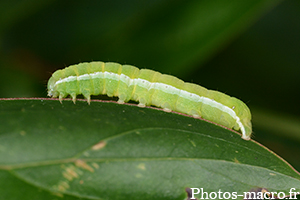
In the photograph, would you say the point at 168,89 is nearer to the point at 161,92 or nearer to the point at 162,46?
the point at 161,92

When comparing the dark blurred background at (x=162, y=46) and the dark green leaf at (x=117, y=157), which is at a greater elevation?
the dark blurred background at (x=162, y=46)

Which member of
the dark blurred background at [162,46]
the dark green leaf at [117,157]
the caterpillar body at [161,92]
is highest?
the dark blurred background at [162,46]

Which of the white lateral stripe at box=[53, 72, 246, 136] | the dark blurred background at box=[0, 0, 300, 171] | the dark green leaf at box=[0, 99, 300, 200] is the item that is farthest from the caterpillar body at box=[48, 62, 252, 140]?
the dark green leaf at box=[0, 99, 300, 200]

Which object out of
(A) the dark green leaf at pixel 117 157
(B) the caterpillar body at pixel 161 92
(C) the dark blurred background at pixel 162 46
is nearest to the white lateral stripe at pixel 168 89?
(B) the caterpillar body at pixel 161 92

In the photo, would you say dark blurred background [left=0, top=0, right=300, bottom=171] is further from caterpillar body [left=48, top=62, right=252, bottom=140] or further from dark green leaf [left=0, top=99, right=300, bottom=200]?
dark green leaf [left=0, top=99, right=300, bottom=200]

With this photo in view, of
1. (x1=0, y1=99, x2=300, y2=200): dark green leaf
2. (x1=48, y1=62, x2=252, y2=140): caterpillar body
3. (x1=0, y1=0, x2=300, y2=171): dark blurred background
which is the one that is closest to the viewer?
(x1=0, y1=99, x2=300, y2=200): dark green leaf

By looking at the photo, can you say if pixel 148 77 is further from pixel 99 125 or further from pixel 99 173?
pixel 99 173

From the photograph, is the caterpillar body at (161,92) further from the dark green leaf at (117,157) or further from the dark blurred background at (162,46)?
the dark green leaf at (117,157)

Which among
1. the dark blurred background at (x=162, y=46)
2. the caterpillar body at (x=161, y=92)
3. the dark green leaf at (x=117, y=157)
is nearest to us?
the dark green leaf at (x=117, y=157)
